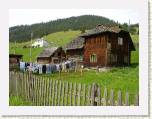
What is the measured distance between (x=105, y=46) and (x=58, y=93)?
2.12 ft

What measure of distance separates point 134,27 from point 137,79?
499 millimetres

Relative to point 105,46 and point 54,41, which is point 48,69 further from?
point 105,46

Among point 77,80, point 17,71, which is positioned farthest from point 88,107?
point 17,71

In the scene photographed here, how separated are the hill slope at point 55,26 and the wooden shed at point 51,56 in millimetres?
176

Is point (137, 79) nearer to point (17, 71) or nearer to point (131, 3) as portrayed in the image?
point (131, 3)

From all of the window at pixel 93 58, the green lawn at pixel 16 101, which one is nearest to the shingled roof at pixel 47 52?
the window at pixel 93 58

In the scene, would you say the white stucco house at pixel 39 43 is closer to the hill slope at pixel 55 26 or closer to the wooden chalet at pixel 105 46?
the hill slope at pixel 55 26

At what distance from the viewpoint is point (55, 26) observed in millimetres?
6660

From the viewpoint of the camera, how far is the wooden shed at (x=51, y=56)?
261 inches

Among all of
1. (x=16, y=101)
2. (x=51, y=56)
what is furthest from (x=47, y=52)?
(x=16, y=101)

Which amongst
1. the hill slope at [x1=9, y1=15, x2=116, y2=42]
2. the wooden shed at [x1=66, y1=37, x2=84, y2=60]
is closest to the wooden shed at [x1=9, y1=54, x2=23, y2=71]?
the hill slope at [x1=9, y1=15, x2=116, y2=42]

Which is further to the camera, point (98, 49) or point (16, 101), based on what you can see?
point (98, 49)

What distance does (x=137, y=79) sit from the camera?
660cm

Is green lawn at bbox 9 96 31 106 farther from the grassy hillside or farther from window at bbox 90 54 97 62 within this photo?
window at bbox 90 54 97 62
